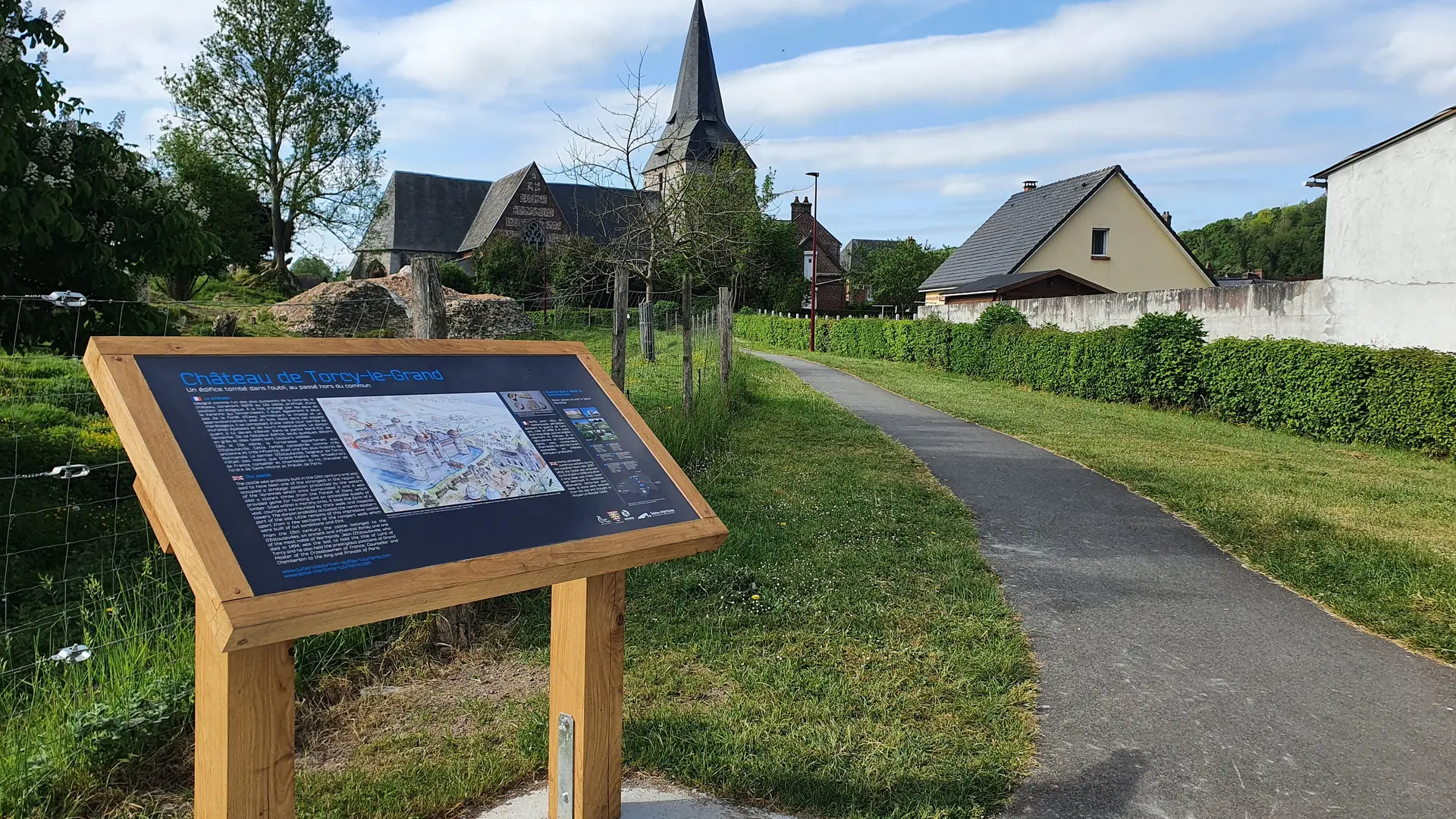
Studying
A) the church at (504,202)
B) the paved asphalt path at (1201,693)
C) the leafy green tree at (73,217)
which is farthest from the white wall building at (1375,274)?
the church at (504,202)

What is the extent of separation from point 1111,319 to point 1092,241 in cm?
1463

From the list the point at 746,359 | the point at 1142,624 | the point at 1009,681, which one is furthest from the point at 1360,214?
the point at 1009,681

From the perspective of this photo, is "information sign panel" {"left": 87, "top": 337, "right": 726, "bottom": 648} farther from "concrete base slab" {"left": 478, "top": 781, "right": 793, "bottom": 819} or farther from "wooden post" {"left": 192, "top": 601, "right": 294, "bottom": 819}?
"concrete base slab" {"left": 478, "top": 781, "right": 793, "bottom": 819}

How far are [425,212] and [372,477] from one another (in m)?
62.8

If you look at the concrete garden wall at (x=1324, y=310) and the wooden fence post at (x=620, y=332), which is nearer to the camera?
the wooden fence post at (x=620, y=332)

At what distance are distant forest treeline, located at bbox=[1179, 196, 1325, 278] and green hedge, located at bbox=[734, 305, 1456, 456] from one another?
199 ft

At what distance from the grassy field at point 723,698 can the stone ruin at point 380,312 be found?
1090cm

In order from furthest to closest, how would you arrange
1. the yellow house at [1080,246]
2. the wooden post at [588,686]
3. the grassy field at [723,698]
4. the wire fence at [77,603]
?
the yellow house at [1080,246] < the grassy field at [723,698] < the wire fence at [77,603] < the wooden post at [588,686]

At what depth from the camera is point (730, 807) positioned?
345 centimetres

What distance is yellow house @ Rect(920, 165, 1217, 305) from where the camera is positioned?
1292 inches

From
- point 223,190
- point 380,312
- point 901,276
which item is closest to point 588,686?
point 380,312

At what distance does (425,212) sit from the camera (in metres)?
61.2

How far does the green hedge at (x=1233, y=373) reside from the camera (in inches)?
462

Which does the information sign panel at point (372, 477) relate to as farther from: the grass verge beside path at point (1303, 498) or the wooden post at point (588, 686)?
the grass verge beside path at point (1303, 498)
